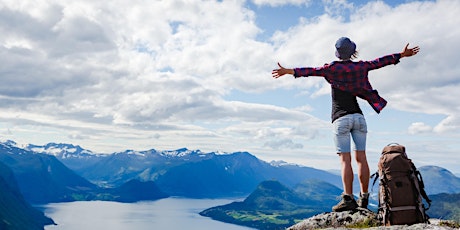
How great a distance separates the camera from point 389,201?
738 centimetres

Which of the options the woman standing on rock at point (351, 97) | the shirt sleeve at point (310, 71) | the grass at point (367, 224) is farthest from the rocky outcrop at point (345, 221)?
the shirt sleeve at point (310, 71)

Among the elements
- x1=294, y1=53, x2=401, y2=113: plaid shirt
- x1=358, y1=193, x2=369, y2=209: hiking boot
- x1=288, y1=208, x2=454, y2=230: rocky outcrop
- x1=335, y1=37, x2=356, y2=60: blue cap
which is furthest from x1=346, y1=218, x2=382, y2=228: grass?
x1=335, y1=37, x2=356, y2=60: blue cap

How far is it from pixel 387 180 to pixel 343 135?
156 centimetres

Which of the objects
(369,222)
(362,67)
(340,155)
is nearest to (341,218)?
(369,222)

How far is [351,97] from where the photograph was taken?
8.75 m

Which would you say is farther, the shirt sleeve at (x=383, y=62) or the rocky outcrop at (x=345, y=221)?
the shirt sleeve at (x=383, y=62)

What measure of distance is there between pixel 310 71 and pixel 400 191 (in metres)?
3.12

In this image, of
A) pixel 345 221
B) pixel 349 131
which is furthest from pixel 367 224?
pixel 349 131

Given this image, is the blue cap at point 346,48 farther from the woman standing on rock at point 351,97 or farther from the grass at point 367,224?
the grass at point 367,224

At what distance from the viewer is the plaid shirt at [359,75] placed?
8695 mm

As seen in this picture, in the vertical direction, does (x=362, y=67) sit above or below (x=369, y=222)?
above

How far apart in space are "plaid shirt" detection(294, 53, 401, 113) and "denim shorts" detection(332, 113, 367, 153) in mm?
479

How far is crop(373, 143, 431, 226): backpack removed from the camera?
725 cm

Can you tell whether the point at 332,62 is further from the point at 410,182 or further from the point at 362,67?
the point at 410,182
